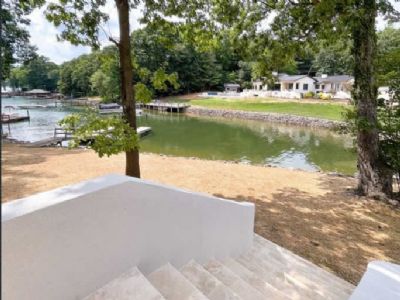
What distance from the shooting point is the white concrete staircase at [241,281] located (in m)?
1.77

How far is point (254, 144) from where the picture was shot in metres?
15.8

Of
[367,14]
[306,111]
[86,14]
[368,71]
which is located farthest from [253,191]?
[306,111]

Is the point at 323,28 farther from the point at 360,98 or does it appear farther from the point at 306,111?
the point at 306,111

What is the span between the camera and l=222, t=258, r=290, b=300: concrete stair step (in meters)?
2.42

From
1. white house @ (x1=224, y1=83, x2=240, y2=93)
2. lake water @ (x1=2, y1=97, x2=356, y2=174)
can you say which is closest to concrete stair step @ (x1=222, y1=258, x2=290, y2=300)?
lake water @ (x1=2, y1=97, x2=356, y2=174)

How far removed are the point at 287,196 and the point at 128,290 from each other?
443 centimetres

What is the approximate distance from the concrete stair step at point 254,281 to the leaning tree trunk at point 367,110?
3.73 metres

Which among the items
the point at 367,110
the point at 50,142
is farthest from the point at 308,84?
the point at 367,110

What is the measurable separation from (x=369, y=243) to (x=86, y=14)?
489cm

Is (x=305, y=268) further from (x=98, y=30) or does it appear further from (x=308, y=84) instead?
(x=308, y=84)

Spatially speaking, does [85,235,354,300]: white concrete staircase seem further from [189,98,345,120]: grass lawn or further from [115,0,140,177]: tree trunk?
[189,98,345,120]: grass lawn

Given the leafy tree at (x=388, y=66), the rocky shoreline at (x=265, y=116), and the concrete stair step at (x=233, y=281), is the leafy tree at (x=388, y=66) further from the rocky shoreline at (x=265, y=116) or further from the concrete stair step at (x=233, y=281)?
the rocky shoreline at (x=265, y=116)

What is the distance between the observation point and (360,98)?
5.44 metres

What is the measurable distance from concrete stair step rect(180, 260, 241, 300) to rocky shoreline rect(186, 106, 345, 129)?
1796 centimetres
